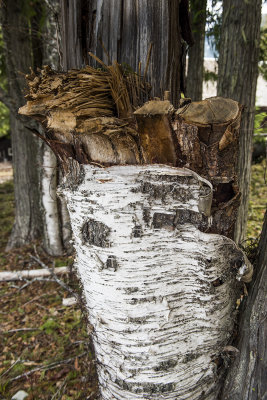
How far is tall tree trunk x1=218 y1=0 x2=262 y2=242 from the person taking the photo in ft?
10.1

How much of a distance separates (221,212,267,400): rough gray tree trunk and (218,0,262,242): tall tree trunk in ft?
6.82

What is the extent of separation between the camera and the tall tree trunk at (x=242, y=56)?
309cm

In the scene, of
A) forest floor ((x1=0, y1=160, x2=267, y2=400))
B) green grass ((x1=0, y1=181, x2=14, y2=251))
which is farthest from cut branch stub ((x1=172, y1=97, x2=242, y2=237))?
green grass ((x1=0, y1=181, x2=14, y2=251))

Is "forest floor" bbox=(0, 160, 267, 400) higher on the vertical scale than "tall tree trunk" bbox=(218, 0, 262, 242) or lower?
lower

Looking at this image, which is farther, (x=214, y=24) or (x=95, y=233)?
(x=214, y=24)

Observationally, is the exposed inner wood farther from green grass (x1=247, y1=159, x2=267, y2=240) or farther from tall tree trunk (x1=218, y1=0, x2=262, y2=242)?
green grass (x1=247, y1=159, x2=267, y2=240)

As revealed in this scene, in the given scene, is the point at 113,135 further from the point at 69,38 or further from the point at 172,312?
the point at 172,312

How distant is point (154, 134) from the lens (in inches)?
43.1

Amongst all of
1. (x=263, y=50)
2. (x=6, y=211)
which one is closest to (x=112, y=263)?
(x=263, y=50)

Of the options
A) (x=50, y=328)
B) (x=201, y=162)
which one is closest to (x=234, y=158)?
(x=201, y=162)

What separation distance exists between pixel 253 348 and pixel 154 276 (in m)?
0.70

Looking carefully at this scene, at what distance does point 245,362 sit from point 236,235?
2.25 metres

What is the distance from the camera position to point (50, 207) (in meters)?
4.72

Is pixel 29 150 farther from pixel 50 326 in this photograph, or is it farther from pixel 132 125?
pixel 132 125
